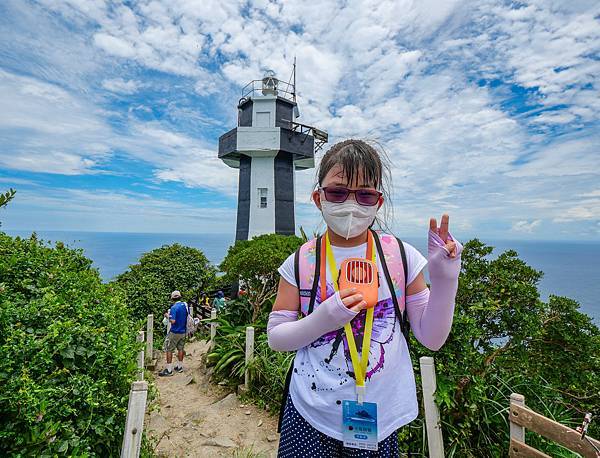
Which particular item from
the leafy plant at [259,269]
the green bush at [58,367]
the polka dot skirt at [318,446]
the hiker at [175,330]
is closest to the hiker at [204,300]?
the hiker at [175,330]

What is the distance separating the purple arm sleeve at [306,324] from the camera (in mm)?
1301

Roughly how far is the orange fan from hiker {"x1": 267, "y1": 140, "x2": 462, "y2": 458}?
12mm

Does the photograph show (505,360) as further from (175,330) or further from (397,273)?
(175,330)

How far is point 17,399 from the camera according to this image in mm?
1969

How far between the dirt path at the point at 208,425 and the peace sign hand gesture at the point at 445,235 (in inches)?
136

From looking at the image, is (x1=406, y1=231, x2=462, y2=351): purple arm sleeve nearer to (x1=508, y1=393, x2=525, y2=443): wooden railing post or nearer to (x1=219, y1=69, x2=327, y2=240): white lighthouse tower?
(x1=508, y1=393, x2=525, y2=443): wooden railing post

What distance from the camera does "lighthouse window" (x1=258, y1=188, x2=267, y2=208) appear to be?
14625 mm

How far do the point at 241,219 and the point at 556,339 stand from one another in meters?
13.1

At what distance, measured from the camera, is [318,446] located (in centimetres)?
146

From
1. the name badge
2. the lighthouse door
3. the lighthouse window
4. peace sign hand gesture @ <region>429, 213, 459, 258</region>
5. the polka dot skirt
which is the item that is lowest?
the polka dot skirt

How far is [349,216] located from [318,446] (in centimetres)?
103

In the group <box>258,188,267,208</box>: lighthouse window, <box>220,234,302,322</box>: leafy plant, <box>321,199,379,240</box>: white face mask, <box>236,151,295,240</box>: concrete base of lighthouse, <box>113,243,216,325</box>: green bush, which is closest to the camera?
<box>321,199,379,240</box>: white face mask

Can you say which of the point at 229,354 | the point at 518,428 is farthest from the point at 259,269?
the point at 518,428

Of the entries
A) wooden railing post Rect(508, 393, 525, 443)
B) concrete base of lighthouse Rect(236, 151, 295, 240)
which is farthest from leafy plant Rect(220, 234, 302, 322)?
concrete base of lighthouse Rect(236, 151, 295, 240)
